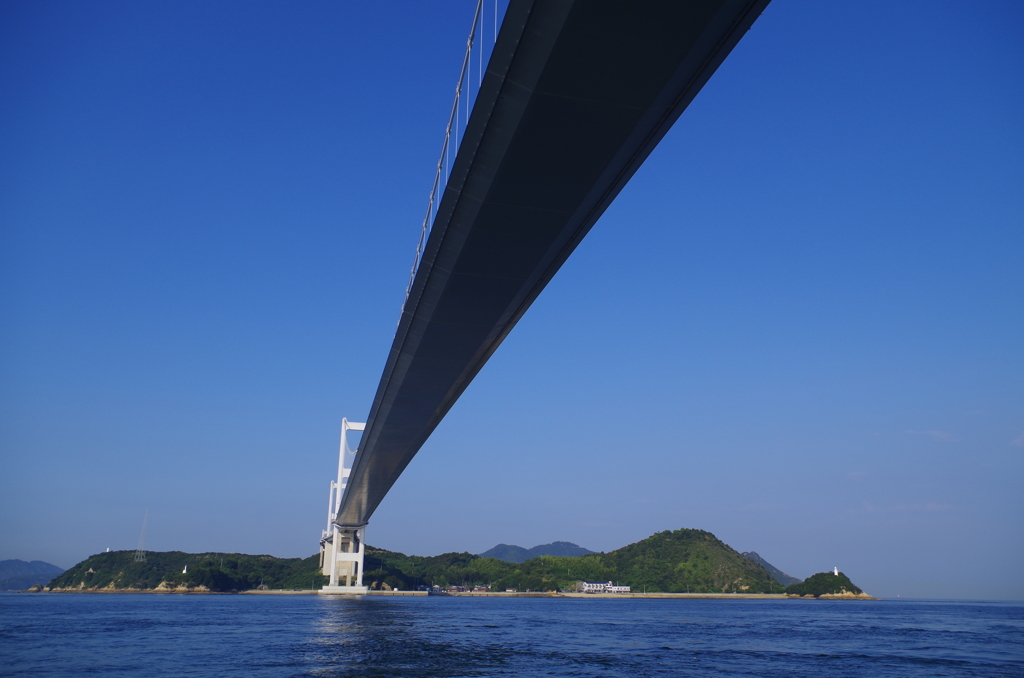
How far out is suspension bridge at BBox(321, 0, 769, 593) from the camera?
21.4 ft

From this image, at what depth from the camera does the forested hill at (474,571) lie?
113 m

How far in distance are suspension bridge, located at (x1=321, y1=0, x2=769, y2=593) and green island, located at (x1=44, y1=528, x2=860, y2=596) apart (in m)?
99.6

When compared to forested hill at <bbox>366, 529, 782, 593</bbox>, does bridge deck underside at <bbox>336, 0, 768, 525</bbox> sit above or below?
above

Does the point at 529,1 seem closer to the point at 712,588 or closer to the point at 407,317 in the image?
the point at 407,317

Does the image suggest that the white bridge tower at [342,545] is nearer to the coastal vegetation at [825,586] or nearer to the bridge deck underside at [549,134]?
the bridge deck underside at [549,134]

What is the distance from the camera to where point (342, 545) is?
228ft

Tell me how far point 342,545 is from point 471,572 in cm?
6784

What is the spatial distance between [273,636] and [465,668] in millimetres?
11305

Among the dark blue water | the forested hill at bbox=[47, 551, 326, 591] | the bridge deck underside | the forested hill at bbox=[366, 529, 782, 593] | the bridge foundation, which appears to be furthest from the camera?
the forested hill at bbox=[366, 529, 782, 593]

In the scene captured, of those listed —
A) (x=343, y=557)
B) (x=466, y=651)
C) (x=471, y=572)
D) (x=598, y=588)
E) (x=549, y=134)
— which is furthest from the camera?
(x=471, y=572)

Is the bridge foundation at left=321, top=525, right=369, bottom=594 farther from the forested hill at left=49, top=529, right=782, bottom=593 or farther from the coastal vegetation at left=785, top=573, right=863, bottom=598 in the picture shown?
the coastal vegetation at left=785, top=573, right=863, bottom=598

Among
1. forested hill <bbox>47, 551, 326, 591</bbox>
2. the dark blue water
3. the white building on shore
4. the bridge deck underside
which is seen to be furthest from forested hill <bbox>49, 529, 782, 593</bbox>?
the bridge deck underside

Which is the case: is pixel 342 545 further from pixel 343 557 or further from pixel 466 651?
pixel 466 651

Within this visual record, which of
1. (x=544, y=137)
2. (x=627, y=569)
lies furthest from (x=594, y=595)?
(x=544, y=137)
